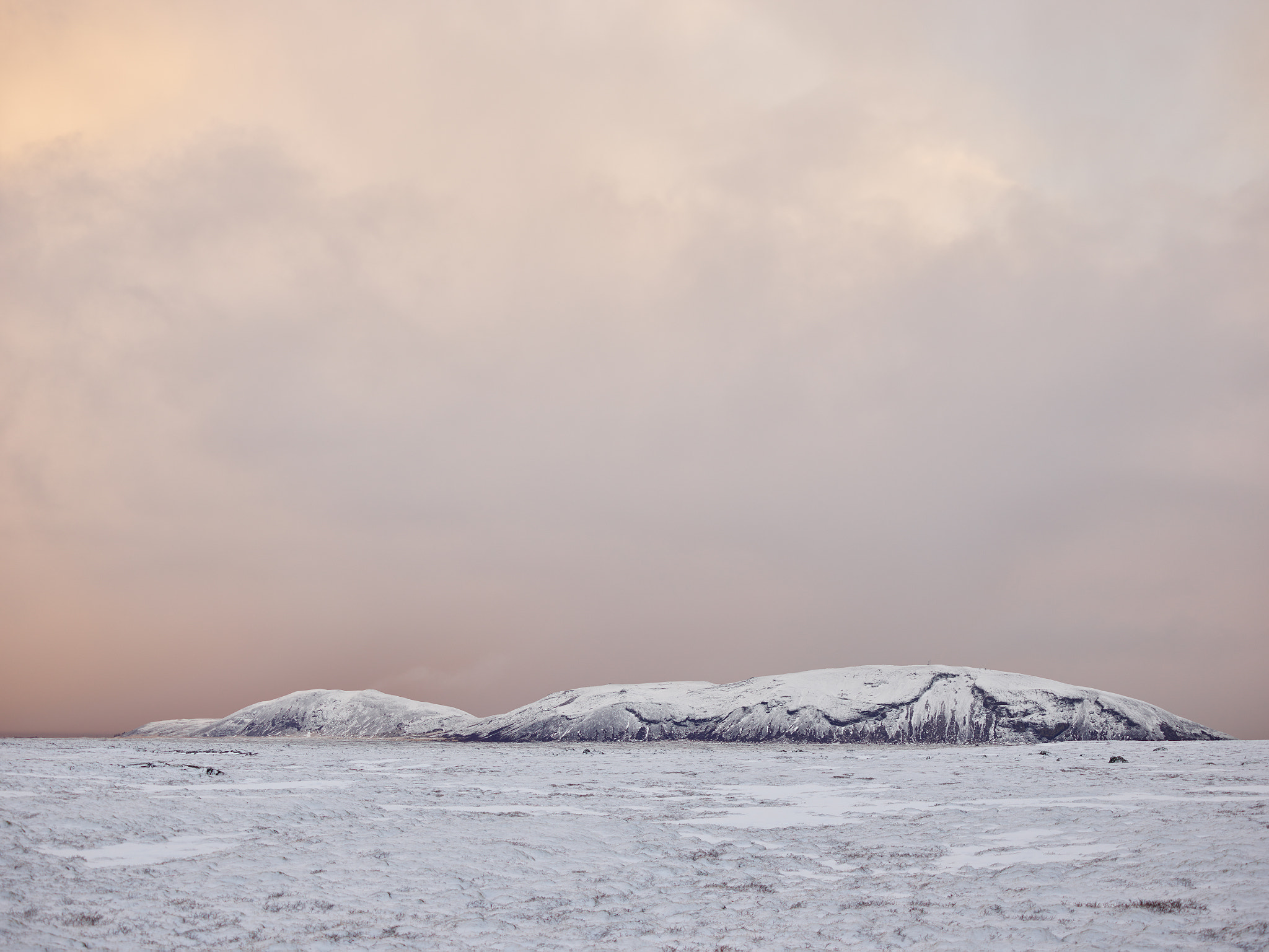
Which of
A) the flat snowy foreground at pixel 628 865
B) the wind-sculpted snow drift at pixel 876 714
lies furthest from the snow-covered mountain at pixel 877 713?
the flat snowy foreground at pixel 628 865

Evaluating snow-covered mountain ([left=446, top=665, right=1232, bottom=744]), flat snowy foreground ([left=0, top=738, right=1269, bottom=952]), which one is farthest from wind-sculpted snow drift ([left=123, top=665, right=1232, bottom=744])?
flat snowy foreground ([left=0, top=738, right=1269, bottom=952])

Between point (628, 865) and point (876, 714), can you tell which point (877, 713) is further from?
point (628, 865)

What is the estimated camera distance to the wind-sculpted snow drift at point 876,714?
146250 millimetres

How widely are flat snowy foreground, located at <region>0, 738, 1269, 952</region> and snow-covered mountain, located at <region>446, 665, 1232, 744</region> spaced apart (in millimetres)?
121056

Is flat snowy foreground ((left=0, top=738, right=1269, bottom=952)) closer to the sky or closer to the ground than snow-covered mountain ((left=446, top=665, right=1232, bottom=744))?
closer to the sky

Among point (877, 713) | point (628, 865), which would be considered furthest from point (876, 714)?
point (628, 865)

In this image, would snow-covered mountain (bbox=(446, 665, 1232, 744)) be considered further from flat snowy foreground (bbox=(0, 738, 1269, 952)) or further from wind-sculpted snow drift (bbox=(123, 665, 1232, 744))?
flat snowy foreground (bbox=(0, 738, 1269, 952))

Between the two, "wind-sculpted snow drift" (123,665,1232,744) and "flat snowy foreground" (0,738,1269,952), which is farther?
"wind-sculpted snow drift" (123,665,1232,744)

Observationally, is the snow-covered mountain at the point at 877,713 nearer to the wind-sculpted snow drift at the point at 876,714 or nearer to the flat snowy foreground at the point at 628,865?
the wind-sculpted snow drift at the point at 876,714

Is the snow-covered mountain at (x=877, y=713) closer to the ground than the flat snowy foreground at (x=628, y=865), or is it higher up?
closer to the ground

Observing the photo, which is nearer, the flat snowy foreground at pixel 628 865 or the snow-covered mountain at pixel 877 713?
the flat snowy foreground at pixel 628 865

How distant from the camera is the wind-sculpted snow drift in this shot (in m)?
146

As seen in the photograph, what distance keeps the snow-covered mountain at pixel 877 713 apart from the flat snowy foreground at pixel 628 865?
12106 centimetres

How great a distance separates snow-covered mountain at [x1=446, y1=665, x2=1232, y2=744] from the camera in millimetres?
146375
